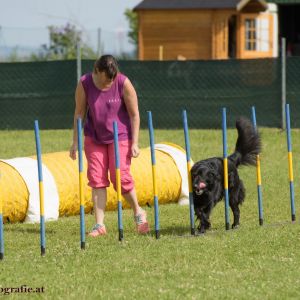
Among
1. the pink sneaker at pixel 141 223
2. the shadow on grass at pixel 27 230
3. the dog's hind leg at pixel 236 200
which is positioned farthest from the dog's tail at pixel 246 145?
the shadow on grass at pixel 27 230

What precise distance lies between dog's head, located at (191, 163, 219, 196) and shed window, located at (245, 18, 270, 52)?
2250cm

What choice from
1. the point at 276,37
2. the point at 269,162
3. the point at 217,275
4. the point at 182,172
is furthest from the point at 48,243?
the point at 276,37

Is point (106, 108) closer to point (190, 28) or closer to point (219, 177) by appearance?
point (219, 177)

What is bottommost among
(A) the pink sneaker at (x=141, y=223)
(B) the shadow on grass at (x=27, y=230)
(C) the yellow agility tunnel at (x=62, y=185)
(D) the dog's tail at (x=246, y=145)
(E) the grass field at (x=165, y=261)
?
(E) the grass field at (x=165, y=261)

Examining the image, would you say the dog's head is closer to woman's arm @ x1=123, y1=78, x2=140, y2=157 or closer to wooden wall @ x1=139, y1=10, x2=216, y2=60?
woman's arm @ x1=123, y1=78, x2=140, y2=157

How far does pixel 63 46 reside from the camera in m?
29.3

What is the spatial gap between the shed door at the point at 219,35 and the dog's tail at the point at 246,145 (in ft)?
66.0

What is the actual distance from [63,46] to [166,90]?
12.6 m

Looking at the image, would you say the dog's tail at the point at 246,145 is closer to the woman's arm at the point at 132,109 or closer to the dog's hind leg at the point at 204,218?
the dog's hind leg at the point at 204,218

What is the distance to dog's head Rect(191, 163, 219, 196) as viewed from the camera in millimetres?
8266

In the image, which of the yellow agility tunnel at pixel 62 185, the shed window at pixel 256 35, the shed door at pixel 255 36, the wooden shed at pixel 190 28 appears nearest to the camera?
the yellow agility tunnel at pixel 62 185

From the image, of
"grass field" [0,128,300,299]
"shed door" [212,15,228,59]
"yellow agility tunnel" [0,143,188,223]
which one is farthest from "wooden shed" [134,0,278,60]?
"grass field" [0,128,300,299]

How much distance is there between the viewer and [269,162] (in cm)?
1416

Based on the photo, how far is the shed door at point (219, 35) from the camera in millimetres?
28953
